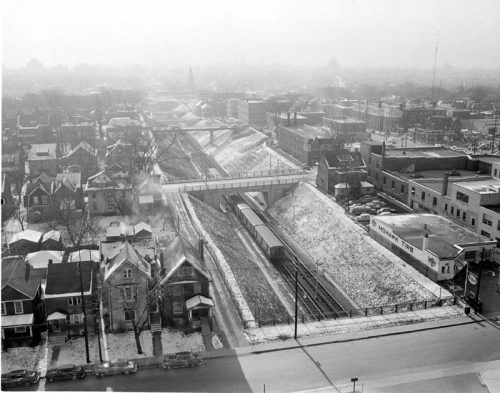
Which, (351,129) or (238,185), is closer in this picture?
(238,185)

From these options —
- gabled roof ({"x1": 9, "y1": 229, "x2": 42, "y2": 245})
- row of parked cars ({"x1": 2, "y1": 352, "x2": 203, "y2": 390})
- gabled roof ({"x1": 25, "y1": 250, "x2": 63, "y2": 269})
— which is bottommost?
row of parked cars ({"x1": 2, "y1": 352, "x2": 203, "y2": 390})

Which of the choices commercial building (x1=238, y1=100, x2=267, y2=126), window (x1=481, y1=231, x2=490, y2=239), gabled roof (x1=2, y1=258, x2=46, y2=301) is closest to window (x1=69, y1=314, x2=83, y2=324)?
gabled roof (x1=2, y1=258, x2=46, y2=301)

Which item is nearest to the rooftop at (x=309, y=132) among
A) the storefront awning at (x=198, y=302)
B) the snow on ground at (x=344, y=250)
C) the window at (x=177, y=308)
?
the snow on ground at (x=344, y=250)

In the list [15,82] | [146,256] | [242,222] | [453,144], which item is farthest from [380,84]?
[146,256]

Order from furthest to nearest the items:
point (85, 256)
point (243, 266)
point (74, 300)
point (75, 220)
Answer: point (75, 220) → point (243, 266) → point (85, 256) → point (74, 300)

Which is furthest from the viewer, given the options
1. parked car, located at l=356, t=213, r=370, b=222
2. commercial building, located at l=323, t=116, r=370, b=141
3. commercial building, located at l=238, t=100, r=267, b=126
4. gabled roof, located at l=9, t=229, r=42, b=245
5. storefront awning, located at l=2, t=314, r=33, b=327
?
commercial building, located at l=238, t=100, r=267, b=126

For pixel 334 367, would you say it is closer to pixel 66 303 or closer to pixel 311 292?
pixel 66 303

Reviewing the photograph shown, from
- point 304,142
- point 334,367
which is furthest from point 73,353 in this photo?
point 304,142

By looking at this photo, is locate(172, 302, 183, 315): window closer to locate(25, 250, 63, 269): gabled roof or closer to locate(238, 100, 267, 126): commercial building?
locate(25, 250, 63, 269): gabled roof
